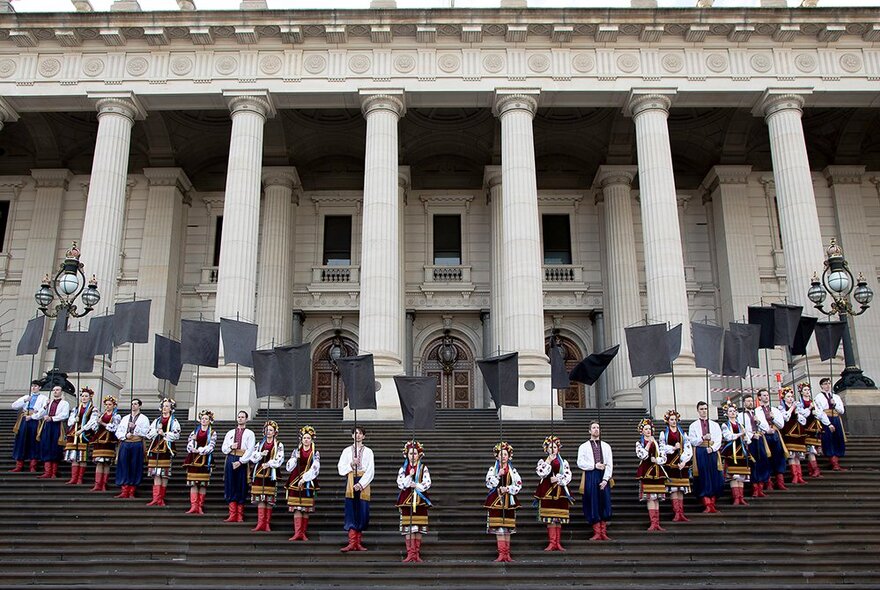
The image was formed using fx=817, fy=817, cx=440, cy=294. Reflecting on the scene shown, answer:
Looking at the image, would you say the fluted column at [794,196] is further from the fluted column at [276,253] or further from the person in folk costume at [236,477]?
the fluted column at [276,253]

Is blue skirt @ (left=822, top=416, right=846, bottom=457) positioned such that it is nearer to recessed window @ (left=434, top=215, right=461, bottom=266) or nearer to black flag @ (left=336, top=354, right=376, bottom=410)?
black flag @ (left=336, top=354, right=376, bottom=410)

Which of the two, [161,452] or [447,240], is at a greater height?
[447,240]

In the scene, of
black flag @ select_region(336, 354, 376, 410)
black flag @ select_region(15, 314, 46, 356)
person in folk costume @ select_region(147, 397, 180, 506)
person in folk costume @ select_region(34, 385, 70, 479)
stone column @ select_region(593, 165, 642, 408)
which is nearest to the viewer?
person in folk costume @ select_region(147, 397, 180, 506)

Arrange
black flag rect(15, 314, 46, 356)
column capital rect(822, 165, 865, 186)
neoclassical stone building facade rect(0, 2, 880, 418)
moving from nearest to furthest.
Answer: black flag rect(15, 314, 46, 356)
neoclassical stone building facade rect(0, 2, 880, 418)
column capital rect(822, 165, 865, 186)

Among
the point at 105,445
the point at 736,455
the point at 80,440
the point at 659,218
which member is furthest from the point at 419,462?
the point at 659,218

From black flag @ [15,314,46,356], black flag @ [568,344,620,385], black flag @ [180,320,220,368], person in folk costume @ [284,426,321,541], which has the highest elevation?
black flag @ [15,314,46,356]

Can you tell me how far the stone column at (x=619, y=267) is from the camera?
25.3 m

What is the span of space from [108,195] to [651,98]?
1517 centimetres

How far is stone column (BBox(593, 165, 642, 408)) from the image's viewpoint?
996 inches

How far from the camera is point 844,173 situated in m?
28.3

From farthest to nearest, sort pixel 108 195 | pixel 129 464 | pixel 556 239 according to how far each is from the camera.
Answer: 1. pixel 556 239
2. pixel 108 195
3. pixel 129 464

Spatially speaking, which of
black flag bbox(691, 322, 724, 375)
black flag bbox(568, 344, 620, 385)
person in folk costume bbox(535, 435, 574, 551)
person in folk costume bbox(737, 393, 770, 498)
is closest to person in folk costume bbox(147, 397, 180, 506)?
person in folk costume bbox(535, 435, 574, 551)

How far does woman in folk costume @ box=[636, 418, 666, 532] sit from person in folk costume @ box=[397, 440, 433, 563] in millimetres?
3353

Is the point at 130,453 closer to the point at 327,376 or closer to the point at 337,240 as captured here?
the point at 327,376
